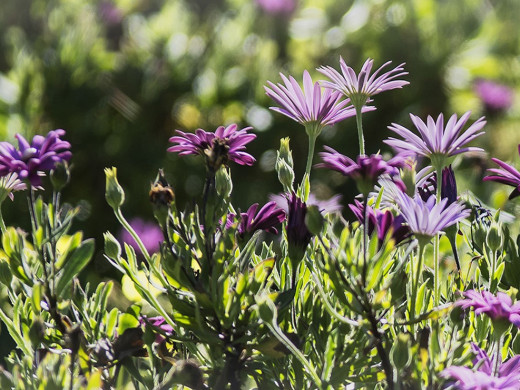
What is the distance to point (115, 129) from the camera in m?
2.26

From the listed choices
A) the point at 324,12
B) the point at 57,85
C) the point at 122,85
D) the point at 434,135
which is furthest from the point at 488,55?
the point at 434,135

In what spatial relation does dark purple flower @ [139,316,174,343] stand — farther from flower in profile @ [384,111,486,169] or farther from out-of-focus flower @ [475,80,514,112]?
out-of-focus flower @ [475,80,514,112]

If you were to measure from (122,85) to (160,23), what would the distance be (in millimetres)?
321

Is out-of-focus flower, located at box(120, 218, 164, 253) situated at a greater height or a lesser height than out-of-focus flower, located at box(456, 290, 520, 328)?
lesser

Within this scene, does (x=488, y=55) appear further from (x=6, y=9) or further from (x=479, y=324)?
(x=479, y=324)

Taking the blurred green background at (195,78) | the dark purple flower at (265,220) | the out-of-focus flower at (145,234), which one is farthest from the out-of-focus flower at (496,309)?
the blurred green background at (195,78)

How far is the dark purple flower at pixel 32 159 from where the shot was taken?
0.50 metres

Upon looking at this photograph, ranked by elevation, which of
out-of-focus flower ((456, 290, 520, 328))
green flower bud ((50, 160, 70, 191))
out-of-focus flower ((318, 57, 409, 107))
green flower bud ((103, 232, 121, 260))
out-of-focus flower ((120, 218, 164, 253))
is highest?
out-of-focus flower ((318, 57, 409, 107))

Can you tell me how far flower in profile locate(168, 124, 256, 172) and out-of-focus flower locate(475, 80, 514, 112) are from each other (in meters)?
2.24

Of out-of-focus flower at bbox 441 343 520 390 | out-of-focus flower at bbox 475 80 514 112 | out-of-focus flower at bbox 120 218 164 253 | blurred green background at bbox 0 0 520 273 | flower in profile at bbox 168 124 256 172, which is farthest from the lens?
out-of-focus flower at bbox 475 80 514 112

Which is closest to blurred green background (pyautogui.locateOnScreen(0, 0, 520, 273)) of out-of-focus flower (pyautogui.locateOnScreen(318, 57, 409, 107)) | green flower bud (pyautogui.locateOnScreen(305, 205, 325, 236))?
out-of-focus flower (pyautogui.locateOnScreen(318, 57, 409, 107))

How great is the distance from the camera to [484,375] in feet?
1.39

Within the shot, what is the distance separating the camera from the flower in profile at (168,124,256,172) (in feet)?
1.70

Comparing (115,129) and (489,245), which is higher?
(489,245)
